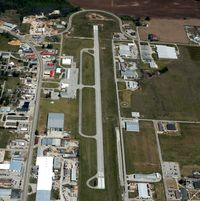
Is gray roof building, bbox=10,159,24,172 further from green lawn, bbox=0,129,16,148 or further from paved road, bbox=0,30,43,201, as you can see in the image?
green lawn, bbox=0,129,16,148

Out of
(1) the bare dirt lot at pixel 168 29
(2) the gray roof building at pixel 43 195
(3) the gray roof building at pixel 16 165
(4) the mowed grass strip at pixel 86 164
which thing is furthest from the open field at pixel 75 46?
(2) the gray roof building at pixel 43 195

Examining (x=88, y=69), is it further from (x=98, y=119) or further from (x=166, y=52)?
(x=166, y=52)

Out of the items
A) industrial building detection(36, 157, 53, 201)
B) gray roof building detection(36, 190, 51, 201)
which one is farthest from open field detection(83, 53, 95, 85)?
gray roof building detection(36, 190, 51, 201)

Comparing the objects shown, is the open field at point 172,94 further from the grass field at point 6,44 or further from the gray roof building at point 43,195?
the grass field at point 6,44

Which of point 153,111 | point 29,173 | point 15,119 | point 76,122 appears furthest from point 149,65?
point 29,173

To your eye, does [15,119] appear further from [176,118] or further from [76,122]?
[176,118]
